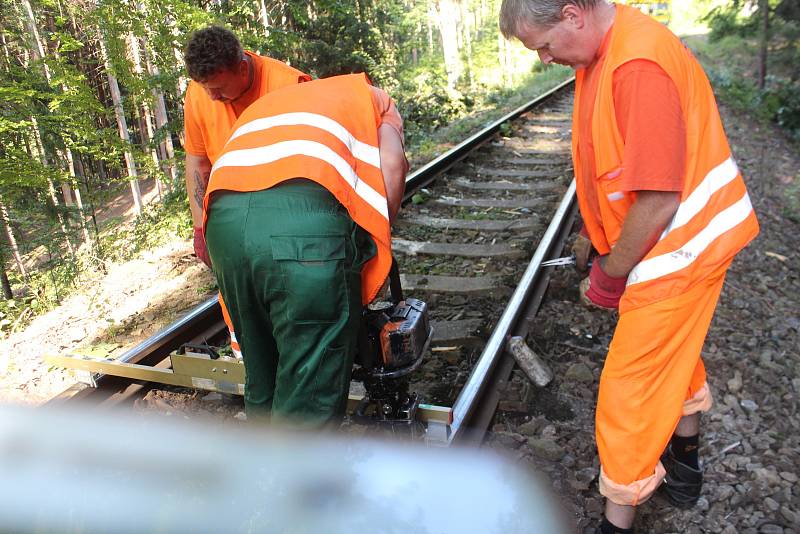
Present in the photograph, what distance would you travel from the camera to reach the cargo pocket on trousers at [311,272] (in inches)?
68.1

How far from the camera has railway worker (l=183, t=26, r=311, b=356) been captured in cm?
244

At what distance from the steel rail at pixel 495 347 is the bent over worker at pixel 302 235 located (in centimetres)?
98

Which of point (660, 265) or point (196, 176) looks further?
point (196, 176)

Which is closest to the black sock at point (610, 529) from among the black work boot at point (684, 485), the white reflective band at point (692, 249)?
the black work boot at point (684, 485)

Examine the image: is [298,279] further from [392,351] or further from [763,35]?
[763,35]

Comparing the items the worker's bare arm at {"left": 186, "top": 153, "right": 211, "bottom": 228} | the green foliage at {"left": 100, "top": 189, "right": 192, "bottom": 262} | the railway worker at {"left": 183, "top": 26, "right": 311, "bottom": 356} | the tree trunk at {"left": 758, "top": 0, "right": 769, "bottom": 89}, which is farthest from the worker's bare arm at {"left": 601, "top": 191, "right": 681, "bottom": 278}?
the tree trunk at {"left": 758, "top": 0, "right": 769, "bottom": 89}

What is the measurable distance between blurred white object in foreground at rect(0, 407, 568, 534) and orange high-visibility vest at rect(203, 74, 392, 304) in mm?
611

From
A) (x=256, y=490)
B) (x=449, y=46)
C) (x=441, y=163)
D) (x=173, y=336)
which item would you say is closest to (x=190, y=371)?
Answer: (x=173, y=336)

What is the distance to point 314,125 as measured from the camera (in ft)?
6.13

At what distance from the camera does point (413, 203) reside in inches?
242

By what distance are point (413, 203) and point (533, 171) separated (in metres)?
2.03

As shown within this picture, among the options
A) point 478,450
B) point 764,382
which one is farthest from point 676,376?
point 764,382

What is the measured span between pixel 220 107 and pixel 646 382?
7.71 feet

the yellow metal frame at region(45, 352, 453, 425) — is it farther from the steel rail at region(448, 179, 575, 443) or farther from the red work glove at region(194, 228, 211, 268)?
the red work glove at region(194, 228, 211, 268)
